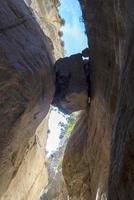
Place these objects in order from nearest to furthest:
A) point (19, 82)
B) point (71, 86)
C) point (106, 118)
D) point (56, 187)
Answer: point (19, 82) < point (106, 118) < point (71, 86) < point (56, 187)

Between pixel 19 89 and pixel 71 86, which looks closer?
pixel 19 89

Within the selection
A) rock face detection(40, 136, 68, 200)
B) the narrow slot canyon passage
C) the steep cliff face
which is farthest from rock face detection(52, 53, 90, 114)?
rock face detection(40, 136, 68, 200)

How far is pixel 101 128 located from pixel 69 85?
2.06 m

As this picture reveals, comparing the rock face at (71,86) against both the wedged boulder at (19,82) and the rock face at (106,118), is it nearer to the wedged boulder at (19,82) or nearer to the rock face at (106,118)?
the rock face at (106,118)

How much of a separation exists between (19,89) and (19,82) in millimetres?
190

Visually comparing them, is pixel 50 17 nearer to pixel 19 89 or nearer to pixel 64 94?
pixel 64 94

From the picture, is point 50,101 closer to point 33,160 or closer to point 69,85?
point 69,85

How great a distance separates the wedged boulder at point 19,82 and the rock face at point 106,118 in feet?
5.14

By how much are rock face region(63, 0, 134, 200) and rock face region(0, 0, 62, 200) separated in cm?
147

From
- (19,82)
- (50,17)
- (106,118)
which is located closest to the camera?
(19,82)

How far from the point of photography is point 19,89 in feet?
29.9

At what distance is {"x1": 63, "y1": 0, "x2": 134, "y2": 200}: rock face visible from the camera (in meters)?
4.91

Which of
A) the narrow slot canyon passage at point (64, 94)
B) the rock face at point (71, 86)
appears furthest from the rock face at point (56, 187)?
the rock face at point (71, 86)

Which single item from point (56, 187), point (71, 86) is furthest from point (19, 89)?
point (56, 187)
